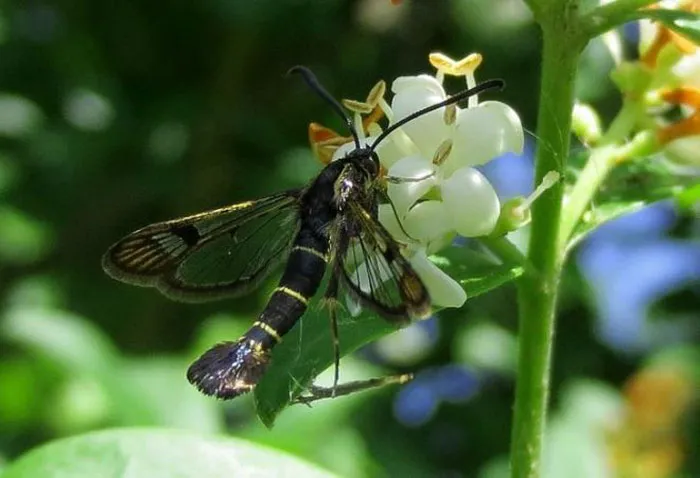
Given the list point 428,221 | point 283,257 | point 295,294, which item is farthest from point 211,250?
point 428,221

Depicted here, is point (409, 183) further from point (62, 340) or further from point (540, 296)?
point (62, 340)

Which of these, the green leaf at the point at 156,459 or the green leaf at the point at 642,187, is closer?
the green leaf at the point at 156,459

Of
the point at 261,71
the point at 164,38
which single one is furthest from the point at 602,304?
the point at 164,38

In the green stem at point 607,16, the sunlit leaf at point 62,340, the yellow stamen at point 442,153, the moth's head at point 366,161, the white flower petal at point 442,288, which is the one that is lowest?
the sunlit leaf at point 62,340

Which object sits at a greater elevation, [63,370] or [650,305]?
[63,370]

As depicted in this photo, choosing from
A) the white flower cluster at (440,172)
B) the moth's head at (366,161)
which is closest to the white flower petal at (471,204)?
the white flower cluster at (440,172)

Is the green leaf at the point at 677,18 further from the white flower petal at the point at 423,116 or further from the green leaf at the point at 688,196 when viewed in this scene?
the green leaf at the point at 688,196

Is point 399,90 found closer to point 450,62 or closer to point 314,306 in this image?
point 450,62
